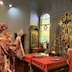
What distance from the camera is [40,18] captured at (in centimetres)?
732

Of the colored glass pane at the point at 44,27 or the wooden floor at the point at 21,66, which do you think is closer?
the wooden floor at the point at 21,66

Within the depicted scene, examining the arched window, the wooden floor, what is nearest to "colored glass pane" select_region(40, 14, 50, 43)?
the arched window

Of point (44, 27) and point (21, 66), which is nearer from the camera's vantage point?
point (21, 66)

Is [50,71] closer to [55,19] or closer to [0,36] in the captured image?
[0,36]

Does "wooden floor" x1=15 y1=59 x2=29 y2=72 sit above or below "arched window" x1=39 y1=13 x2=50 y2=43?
below

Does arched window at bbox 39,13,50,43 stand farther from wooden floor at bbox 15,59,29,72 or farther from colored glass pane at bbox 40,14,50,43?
wooden floor at bbox 15,59,29,72

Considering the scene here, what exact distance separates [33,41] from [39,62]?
386cm

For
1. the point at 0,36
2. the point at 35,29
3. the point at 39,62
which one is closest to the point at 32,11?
the point at 35,29

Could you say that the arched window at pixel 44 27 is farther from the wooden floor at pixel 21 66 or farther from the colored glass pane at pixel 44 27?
the wooden floor at pixel 21 66

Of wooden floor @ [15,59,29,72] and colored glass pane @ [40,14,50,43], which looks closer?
wooden floor @ [15,59,29,72]

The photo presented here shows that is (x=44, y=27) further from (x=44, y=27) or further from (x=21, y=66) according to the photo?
(x=21, y=66)

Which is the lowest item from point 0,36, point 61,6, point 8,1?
point 0,36

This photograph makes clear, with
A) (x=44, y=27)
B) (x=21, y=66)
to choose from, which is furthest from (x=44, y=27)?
(x=21, y=66)

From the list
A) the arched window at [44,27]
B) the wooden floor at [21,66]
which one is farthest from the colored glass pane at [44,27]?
the wooden floor at [21,66]
